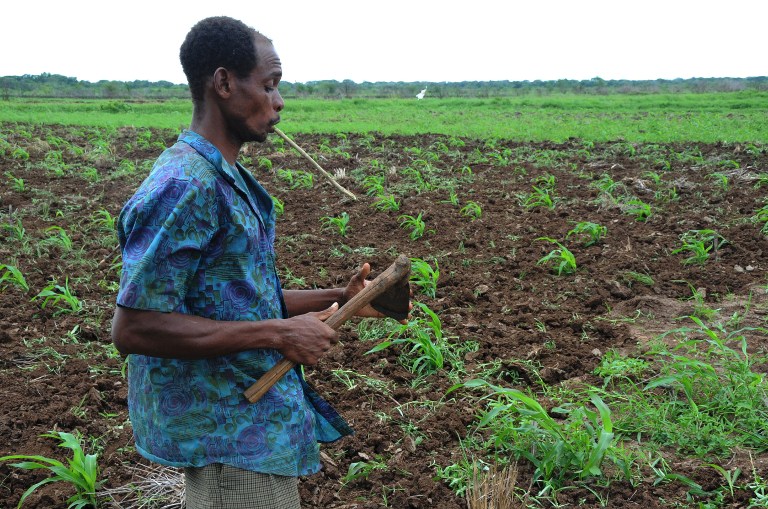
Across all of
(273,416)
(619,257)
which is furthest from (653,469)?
(619,257)

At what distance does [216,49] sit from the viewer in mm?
1878

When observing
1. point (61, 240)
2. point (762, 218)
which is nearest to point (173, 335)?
point (61, 240)

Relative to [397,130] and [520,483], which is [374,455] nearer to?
[520,483]

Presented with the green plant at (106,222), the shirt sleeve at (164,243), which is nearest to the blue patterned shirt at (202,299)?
the shirt sleeve at (164,243)

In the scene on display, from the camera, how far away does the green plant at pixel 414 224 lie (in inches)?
266

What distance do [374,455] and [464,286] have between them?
2.36 m

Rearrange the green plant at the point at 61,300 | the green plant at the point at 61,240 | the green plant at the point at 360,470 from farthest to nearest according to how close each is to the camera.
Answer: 1. the green plant at the point at 61,240
2. the green plant at the point at 61,300
3. the green plant at the point at 360,470

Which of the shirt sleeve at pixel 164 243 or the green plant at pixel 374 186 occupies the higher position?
the shirt sleeve at pixel 164 243

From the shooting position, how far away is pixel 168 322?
172 cm

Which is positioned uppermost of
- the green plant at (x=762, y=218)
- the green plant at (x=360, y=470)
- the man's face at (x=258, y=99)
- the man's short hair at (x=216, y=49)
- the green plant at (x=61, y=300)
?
the man's short hair at (x=216, y=49)

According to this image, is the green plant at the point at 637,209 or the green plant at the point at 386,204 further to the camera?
the green plant at the point at 386,204

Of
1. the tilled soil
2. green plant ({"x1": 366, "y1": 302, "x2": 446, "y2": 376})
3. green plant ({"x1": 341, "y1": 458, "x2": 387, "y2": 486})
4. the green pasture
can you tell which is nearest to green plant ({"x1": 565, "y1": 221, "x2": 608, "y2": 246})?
the tilled soil

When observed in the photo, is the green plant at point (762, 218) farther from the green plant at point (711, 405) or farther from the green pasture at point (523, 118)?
the green pasture at point (523, 118)

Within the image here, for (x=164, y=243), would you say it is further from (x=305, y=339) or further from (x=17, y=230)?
(x=17, y=230)
